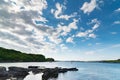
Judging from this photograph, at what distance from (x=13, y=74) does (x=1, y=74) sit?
503 centimetres

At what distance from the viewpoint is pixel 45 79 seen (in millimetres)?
64625

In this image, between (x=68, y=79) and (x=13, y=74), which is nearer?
(x=13, y=74)

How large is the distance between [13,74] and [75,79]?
950 inches

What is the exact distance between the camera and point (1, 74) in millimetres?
62281

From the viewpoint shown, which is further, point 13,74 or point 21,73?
point 21,73

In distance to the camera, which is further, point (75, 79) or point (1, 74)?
point (75, 79)

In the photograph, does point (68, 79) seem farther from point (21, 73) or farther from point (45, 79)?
point (21, 73)

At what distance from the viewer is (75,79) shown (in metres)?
71.6

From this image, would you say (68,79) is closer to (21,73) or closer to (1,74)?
(21,73)

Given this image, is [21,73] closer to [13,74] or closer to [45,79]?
[13,74]

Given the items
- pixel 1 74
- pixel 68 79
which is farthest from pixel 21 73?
pixel 68 79

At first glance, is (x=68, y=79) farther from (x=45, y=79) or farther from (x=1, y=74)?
(x=1, y=74)

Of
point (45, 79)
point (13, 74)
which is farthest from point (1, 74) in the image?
point (45, 79)

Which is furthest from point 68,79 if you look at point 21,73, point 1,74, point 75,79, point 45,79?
point 1,74
